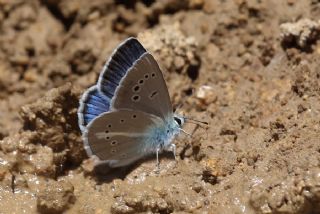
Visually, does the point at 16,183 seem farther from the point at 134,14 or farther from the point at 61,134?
the point at 134,14

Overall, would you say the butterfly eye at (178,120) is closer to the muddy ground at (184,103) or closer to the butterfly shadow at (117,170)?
the muddy ground at (184,103)

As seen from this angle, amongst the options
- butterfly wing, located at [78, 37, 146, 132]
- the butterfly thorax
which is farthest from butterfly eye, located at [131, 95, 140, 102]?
the butterfly thorax

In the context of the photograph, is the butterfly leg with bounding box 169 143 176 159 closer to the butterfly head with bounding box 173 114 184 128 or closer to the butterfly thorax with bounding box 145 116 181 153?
the butterfly thorax with bounding box 145 116 181 153

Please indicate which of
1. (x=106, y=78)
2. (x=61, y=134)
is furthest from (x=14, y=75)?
(x=106, y=78)

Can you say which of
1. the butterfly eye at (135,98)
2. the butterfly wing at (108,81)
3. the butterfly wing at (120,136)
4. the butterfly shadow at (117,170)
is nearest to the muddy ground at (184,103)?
the butterfly shadow at (117,170)

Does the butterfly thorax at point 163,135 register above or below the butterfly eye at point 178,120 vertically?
below

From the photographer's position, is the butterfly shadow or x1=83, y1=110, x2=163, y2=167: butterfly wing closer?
x1=83, y1=110, x2=163, y2=167: butterfly wing

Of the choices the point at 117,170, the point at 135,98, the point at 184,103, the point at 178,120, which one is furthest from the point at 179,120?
the point at 117,170
